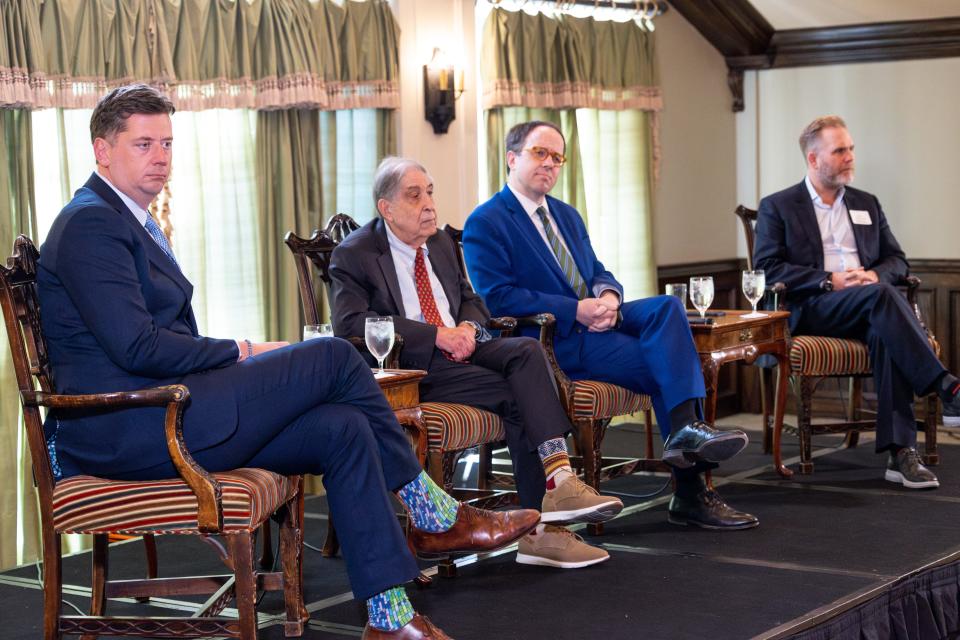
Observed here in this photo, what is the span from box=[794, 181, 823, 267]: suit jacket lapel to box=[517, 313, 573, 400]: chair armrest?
1.64m

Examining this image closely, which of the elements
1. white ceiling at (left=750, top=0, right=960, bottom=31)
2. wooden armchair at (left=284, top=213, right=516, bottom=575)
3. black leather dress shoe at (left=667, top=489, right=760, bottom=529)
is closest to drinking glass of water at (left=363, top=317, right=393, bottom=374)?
wooden armchair at (left=284, top=213, right=516, bottom=575)

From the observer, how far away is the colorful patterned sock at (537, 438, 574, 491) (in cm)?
A: 348

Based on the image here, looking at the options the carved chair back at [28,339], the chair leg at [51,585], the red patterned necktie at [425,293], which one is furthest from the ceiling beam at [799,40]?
the chair leg at [51,585]

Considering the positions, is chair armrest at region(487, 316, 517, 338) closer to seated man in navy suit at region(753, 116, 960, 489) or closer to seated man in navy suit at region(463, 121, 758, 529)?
seated man in navy suit at region(463, 121, 758, 529)

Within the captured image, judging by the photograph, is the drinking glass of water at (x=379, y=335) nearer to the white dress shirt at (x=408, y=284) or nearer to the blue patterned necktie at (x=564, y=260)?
the white dress shirt at (x=408, y=284)

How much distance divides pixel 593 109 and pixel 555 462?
2.88 meters

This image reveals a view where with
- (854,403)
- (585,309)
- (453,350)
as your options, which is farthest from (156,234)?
(854,403)

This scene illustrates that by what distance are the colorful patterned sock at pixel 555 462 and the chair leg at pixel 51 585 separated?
1.36 metres

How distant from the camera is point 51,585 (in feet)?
8.70

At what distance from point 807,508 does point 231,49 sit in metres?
2.53

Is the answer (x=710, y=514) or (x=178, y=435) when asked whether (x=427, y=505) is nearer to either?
(x=178, y=435)

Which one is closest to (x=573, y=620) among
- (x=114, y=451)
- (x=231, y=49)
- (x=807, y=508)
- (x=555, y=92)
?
(x=114, y=451)

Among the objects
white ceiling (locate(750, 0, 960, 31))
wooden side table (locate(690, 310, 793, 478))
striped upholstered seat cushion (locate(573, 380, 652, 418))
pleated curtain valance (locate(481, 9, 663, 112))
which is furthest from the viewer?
white ceiling (locate(750, 0, 960, 31))

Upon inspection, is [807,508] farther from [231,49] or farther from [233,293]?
[231,49]
